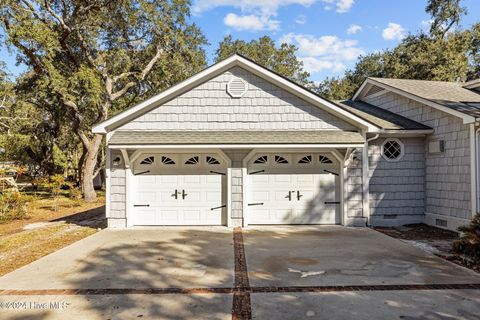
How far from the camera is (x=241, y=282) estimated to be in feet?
16.2

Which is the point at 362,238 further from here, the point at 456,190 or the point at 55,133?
the point at 55,133

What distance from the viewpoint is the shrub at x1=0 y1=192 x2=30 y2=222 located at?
11782 millimetres

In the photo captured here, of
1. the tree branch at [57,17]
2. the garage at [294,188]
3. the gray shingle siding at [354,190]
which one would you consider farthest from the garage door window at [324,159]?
the tree branch at [57,17]

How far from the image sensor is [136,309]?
4.03 metres

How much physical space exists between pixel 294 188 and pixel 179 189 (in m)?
3.64

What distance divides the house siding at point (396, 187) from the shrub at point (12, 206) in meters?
13.3

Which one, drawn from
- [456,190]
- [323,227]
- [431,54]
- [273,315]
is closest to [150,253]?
[273,315]

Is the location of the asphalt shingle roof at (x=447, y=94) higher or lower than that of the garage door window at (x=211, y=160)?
higher

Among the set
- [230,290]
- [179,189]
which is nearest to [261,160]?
[179,189]

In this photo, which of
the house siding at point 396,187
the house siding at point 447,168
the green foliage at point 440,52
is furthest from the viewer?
the green foliage at point 440,52

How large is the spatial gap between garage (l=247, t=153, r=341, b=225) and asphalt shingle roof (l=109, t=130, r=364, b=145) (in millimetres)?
718

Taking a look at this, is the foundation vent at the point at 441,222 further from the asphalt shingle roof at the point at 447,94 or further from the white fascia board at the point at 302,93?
the white fascia board at the point at 302,93

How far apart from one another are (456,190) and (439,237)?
1534mm

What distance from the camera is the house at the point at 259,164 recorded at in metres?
9.31
